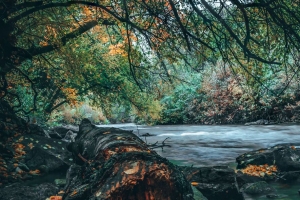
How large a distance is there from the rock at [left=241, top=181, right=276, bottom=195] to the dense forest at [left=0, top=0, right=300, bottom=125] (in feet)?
5.39

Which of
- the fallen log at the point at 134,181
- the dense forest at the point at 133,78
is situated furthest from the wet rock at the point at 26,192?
the fallen log at the point at 134,181

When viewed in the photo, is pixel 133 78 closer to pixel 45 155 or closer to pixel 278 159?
pixel 45 155

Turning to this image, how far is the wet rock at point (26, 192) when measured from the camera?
197 inches

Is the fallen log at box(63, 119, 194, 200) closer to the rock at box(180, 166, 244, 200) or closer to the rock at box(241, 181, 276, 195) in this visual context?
the rock at box(180, 166, 244, 200)

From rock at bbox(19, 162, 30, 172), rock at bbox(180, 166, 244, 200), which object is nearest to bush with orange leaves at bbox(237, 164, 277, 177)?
rock at bbox(180, 166, 244, 200)

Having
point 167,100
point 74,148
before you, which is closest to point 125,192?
point 74,148

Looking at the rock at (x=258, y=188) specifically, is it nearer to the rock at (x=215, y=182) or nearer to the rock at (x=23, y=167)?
the rock at (x=215, y=182)

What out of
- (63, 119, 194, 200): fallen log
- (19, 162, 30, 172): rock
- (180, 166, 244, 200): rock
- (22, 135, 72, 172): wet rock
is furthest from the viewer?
(22, 135, 72, 172): wet rock

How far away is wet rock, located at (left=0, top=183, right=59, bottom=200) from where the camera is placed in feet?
16.4

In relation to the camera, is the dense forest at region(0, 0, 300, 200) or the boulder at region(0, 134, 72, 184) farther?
the boulder at region(0, 134, 72, 184)

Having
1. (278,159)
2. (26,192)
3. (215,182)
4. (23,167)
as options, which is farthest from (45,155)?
(278,159)

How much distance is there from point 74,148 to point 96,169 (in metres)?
4.51

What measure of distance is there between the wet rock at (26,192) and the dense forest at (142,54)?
2.22 m

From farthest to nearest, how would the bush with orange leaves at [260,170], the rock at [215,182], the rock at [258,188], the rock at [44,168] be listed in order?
the rock at [44,168] < the bush with orange leaves at [260,170] < the rock at [258,188] < the rock at [215,182]
